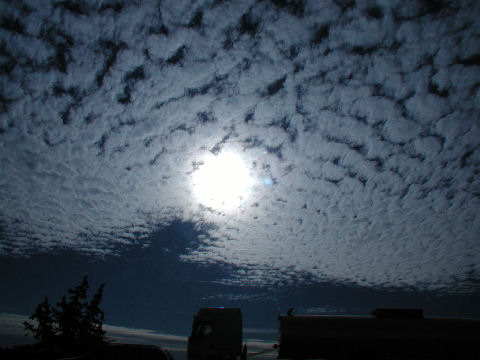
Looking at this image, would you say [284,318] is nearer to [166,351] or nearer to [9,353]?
[166,351]

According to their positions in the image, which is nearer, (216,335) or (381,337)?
(381,337)

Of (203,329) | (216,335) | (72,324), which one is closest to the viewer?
(216,335)

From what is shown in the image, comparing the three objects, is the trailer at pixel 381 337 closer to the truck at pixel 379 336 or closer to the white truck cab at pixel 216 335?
the truck at pixel 379 336

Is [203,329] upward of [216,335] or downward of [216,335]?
upward

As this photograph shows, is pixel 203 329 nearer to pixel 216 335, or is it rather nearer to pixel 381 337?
pixel 216 335

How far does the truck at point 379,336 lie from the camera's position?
25.5 ft

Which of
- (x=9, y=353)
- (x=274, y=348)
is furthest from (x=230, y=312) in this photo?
(x=9, y=353)

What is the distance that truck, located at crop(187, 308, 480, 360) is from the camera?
7770 millimetres

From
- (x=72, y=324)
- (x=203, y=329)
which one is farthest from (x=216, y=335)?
(x=72, y=324)

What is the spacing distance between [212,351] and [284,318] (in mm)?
5088

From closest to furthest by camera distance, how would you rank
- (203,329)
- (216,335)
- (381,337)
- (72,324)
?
(381,337) < (216,335) < (203,329) < (72,324)

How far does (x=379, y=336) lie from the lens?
8.14m

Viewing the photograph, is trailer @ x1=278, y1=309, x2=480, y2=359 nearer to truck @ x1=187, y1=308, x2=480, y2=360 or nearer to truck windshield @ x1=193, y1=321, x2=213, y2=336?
truck @ x1=187, y1=308, x2=480, y2=360

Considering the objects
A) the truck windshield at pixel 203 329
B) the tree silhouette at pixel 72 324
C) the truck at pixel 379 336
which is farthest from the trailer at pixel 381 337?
the tree silhouette at pixel 72 324
